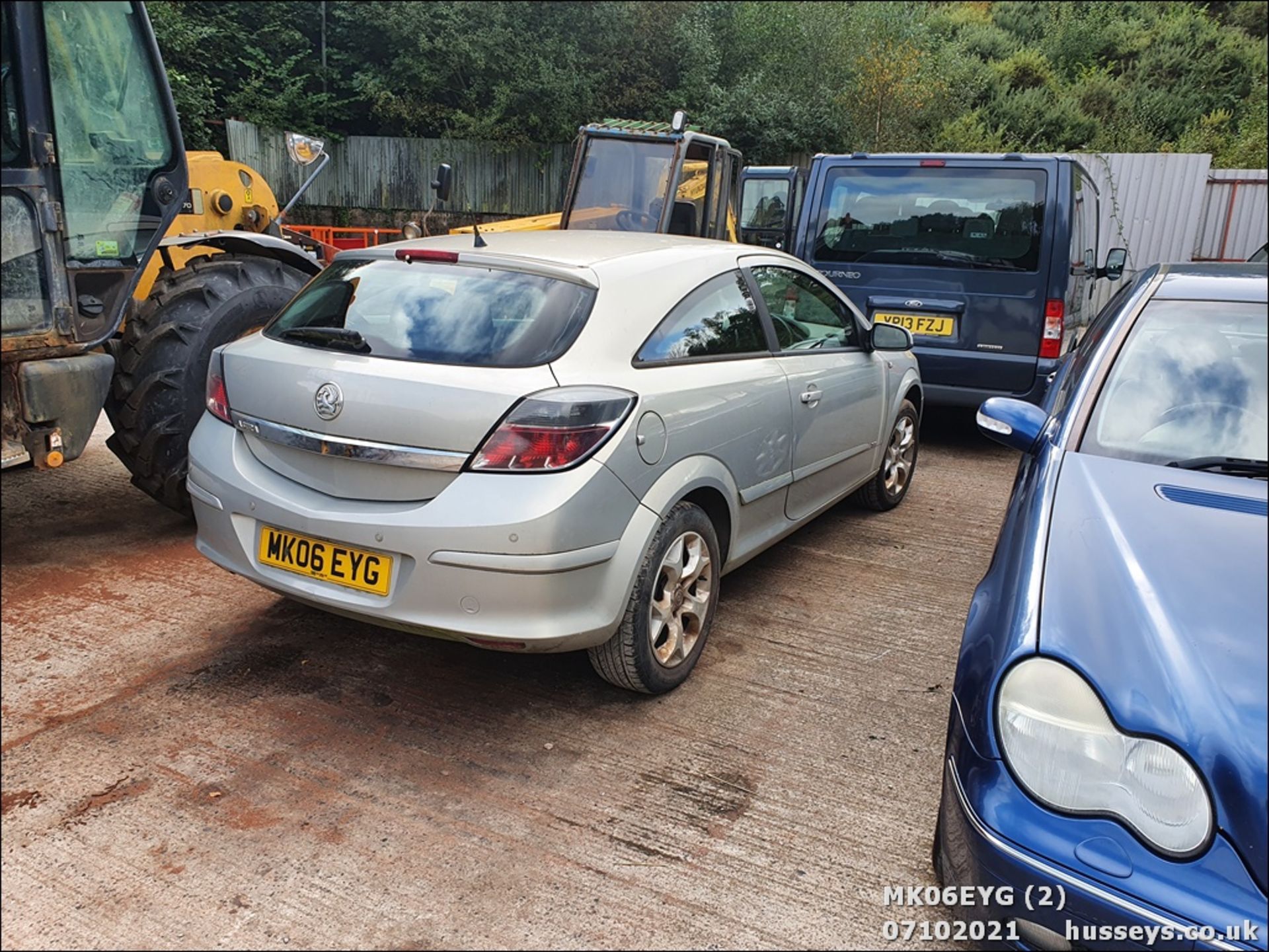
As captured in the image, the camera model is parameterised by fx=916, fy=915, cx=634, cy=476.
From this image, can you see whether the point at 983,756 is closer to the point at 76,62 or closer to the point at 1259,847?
the point at 1259,847

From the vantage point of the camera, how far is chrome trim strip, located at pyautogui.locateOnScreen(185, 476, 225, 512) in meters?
3.12

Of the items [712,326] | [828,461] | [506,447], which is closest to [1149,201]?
[828,461]

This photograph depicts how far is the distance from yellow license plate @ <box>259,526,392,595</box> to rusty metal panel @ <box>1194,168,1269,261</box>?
607 inches

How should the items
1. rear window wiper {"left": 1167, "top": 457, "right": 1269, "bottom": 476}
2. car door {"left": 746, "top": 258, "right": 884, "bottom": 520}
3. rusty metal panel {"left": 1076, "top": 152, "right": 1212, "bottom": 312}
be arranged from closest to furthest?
rear window wiper {"left": 1167, "top": 457, "right": 1269, "bottom": 476} → car door {"left": 746, "top": 258, "right": 884, "bottom": 520} → rusty metal panel {"left": 1076, "top": 152, "right": 1212, "bottom": 312}

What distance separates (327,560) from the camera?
2898mm

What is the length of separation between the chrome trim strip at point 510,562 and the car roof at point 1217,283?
2.11 metres

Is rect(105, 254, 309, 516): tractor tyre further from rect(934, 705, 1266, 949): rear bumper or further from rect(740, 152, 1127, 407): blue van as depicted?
rect(740, 152, 1127, 407): blue van

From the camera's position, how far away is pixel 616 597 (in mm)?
2928

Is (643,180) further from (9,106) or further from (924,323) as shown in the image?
(9,106)

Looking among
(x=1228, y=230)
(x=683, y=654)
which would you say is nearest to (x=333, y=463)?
(x=683, y=654)

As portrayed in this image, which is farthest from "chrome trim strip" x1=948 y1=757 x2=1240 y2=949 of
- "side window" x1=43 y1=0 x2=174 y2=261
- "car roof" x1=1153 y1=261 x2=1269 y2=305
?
"side window" x1=43 y1=0 x2=174 y2=261

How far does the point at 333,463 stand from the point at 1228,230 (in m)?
16.3

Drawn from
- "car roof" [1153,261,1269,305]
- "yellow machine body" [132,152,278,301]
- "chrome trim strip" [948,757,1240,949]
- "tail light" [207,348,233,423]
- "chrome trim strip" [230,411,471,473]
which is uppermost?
"yellow machine body" [132,152,278,301]

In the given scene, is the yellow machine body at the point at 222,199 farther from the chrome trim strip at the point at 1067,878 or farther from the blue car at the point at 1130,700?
the chrome trim strip at the point at 1067,878
